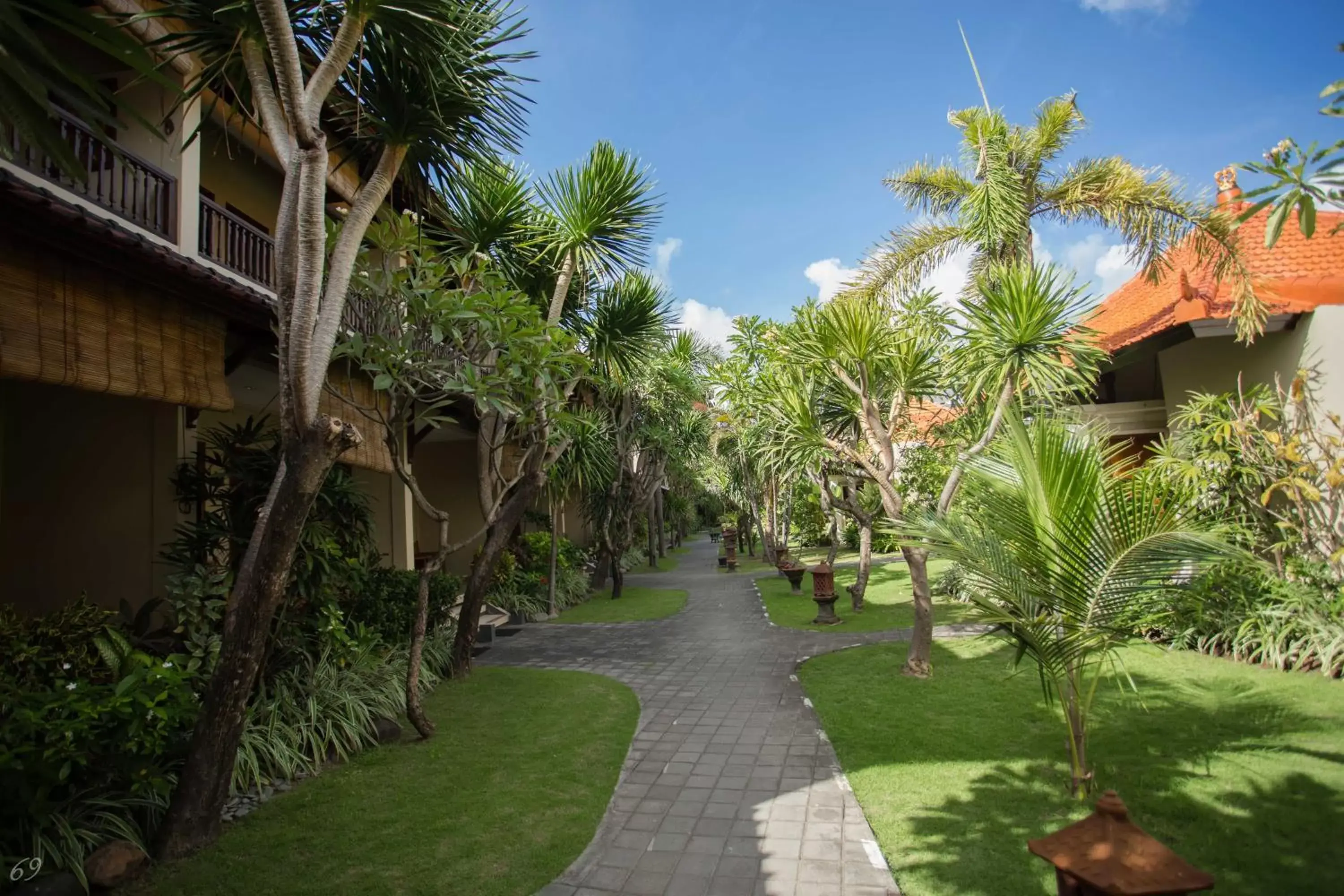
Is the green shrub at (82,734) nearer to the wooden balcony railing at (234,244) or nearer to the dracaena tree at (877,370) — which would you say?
the wooden balcony railing at (234,244)

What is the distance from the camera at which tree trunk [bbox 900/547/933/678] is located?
716 cm

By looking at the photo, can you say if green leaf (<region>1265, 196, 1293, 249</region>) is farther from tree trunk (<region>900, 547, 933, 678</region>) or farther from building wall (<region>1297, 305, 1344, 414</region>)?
building wall (<region>1297, 305, 1344, 414</region>)

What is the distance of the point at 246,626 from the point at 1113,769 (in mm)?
5510

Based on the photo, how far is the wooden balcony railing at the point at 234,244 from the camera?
7570 millimetres

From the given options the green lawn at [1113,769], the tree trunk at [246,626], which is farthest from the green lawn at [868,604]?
the tree trunk at [246,626]

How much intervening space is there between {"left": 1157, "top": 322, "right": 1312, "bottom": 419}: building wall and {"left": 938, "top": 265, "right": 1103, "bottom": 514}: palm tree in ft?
11.4

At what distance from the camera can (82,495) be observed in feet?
21.4

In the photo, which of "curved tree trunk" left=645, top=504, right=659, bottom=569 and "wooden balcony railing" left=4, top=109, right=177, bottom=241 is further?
"curved tree trunk" left=645, top=504, right=659, bottom=569

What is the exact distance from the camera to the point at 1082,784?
4145 millimetres

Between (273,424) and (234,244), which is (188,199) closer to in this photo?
(234,244)

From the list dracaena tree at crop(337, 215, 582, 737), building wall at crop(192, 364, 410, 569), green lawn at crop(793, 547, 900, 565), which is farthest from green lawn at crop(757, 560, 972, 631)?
building wall at crop(192, 364, 410, 569)

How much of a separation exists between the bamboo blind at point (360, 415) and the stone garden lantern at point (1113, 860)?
589cm

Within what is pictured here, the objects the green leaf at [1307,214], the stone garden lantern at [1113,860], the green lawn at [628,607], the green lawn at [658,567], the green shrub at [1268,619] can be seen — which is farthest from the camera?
the green lawn at [658,567]

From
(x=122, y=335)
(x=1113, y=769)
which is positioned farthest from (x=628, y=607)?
(x=122, y=335)
